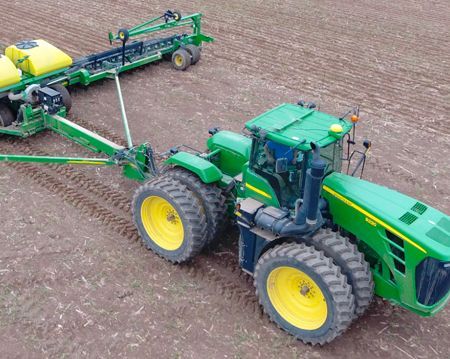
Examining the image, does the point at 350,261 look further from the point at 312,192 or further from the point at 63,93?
the point at 63,93

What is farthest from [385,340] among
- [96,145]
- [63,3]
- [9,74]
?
[63,3]

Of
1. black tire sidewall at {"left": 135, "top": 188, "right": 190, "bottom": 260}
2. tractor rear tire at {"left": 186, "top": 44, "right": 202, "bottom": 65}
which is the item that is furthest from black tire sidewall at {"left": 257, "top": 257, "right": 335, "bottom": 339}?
tractor rear tire at {"left": 186, "top": 44, "right": 202, "bottom": 65}

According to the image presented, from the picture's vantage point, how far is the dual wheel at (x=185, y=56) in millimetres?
11359

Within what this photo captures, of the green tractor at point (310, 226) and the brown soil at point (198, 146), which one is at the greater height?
the green tractor at point (310, 226)

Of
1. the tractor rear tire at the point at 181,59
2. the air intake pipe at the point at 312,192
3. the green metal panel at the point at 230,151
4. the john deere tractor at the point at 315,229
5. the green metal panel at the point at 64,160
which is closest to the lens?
the air intake pipe at the point at 312,192

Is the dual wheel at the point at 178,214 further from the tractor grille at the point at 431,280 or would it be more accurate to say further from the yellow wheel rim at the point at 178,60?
the yellow wheel rim at the point at 178,60

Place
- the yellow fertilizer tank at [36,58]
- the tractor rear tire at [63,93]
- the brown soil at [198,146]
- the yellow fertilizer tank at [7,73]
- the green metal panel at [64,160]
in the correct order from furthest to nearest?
the tractor rear tire at [63,93] → the yellow fertilizer tank at [36,58] → the yellow fertilizer tank at [7,73] → the green metal panel at [64,160] → the brown soil at [198,146]

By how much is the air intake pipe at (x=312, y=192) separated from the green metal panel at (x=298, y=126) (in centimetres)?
36

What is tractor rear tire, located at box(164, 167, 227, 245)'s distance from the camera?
580 centimetres

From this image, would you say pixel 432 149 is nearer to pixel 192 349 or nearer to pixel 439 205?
pixel 439 205

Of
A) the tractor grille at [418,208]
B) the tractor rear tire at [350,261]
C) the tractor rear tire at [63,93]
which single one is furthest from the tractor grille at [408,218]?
the tractor rear tire at [63,93]

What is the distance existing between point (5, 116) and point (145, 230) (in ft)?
12.4

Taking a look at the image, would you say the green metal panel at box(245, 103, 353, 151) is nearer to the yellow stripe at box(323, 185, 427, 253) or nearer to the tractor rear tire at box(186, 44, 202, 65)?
the yellow stripe at box(323, 185, 427, 253)

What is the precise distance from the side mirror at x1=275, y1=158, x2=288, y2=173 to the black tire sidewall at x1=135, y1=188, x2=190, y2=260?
1304 mm
